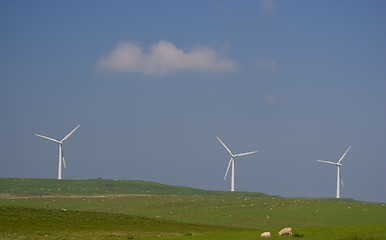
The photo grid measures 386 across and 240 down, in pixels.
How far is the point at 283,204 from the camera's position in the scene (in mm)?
91562

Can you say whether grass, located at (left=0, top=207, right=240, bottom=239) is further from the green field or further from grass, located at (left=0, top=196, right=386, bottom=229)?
grass, located at (left=0, top=196, right=386, bottom=229)

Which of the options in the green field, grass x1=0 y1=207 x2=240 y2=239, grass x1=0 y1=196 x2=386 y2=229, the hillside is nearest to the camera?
the green field

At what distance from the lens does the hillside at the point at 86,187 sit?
415ft

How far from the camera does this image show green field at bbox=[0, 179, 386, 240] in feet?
164

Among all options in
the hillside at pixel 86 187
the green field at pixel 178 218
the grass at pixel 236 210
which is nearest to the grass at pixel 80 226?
the green field at pixel 178 218

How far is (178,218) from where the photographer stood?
76.7 metres

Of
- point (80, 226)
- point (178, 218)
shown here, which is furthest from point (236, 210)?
point (80, 226)

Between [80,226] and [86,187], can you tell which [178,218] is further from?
[86,187]

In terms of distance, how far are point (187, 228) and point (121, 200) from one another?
44.2 m

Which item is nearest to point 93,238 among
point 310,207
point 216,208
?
point 216,208

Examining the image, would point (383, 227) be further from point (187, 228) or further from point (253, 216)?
point (253, 216)

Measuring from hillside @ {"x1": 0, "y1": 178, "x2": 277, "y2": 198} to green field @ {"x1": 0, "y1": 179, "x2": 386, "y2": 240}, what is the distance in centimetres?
252

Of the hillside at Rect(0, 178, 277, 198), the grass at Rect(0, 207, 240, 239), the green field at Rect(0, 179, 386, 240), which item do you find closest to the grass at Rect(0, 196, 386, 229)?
the green field at Rect(0, 179, 386, 240)

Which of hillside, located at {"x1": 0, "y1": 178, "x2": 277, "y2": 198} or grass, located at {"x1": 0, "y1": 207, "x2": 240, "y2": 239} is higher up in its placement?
hillside, located at {"x1": 0, "y1": 178, "x2": 277, "y2": 198}
